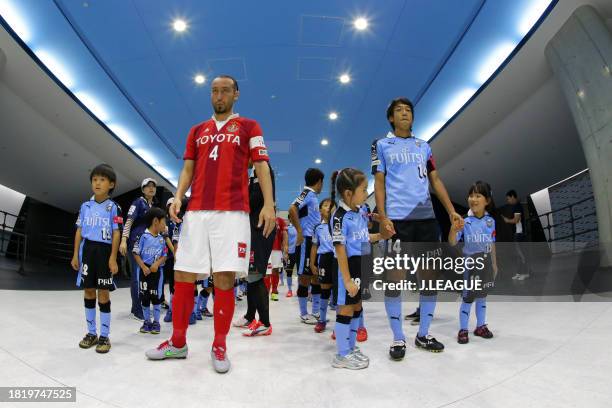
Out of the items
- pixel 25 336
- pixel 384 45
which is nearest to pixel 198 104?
pixel 384 45

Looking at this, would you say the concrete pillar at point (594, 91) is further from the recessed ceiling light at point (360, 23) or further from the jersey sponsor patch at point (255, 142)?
the jersey sponsor patch at point (255, 142)

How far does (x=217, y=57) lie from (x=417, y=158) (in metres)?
4.73

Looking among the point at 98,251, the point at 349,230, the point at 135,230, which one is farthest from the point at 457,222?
the point at 135,230

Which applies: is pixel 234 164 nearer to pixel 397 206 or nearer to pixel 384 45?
pixel 397 206

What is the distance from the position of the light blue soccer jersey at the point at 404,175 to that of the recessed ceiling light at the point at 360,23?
3.44 m

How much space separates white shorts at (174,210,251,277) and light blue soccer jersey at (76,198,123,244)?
0.85 m

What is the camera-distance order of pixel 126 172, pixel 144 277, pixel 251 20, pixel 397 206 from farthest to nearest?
pixel 126 172, pixel 251 20, pixel 144 277, pixel 397 206

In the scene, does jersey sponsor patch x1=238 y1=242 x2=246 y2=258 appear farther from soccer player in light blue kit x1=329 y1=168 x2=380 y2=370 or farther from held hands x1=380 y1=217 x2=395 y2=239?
held hands x1=380 y1=217 x2=395 y2=239

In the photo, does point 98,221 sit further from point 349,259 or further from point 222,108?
point 349,259

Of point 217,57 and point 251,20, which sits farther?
point 217,57

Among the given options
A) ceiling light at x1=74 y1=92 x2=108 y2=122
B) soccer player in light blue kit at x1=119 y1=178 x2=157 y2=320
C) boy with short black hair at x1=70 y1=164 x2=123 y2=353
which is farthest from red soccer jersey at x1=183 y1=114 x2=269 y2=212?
ceiling light at x1=74 y1=92 x2=108 y2=122

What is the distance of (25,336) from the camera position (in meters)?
2.59

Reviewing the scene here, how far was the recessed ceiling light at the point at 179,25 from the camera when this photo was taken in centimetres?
536

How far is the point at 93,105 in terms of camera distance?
7.85m
